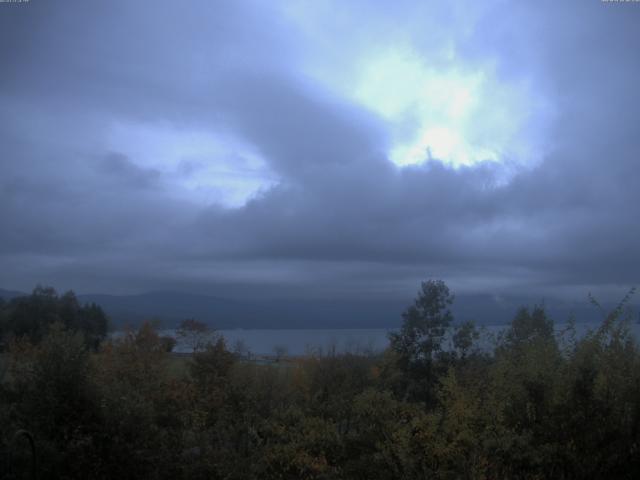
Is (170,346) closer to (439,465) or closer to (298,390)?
(298,390)

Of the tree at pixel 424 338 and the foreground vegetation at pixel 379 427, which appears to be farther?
the tree at pixel 424 338

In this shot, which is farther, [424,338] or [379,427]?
[424,338]

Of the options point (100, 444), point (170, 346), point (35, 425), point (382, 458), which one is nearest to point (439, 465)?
point (382, 458)

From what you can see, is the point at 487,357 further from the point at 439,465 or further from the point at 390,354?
the point at 439,465

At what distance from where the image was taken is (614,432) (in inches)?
460

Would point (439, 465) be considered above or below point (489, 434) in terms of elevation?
below

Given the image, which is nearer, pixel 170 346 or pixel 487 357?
pixel 487 357

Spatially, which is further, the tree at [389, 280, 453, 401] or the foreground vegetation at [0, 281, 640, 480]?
the tree at [389, 280, 453, 401]

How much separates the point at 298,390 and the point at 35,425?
13259 mm

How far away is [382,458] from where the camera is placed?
42.7 ft

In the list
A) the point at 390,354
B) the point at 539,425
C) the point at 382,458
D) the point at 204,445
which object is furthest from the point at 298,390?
the point at 539,425

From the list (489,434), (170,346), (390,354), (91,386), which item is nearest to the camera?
(489,434)

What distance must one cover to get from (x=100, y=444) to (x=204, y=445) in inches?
113

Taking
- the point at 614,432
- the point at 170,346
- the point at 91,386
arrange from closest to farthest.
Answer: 1. the point at 614,432
2. the point at 91,386
3. the point at 170,346
